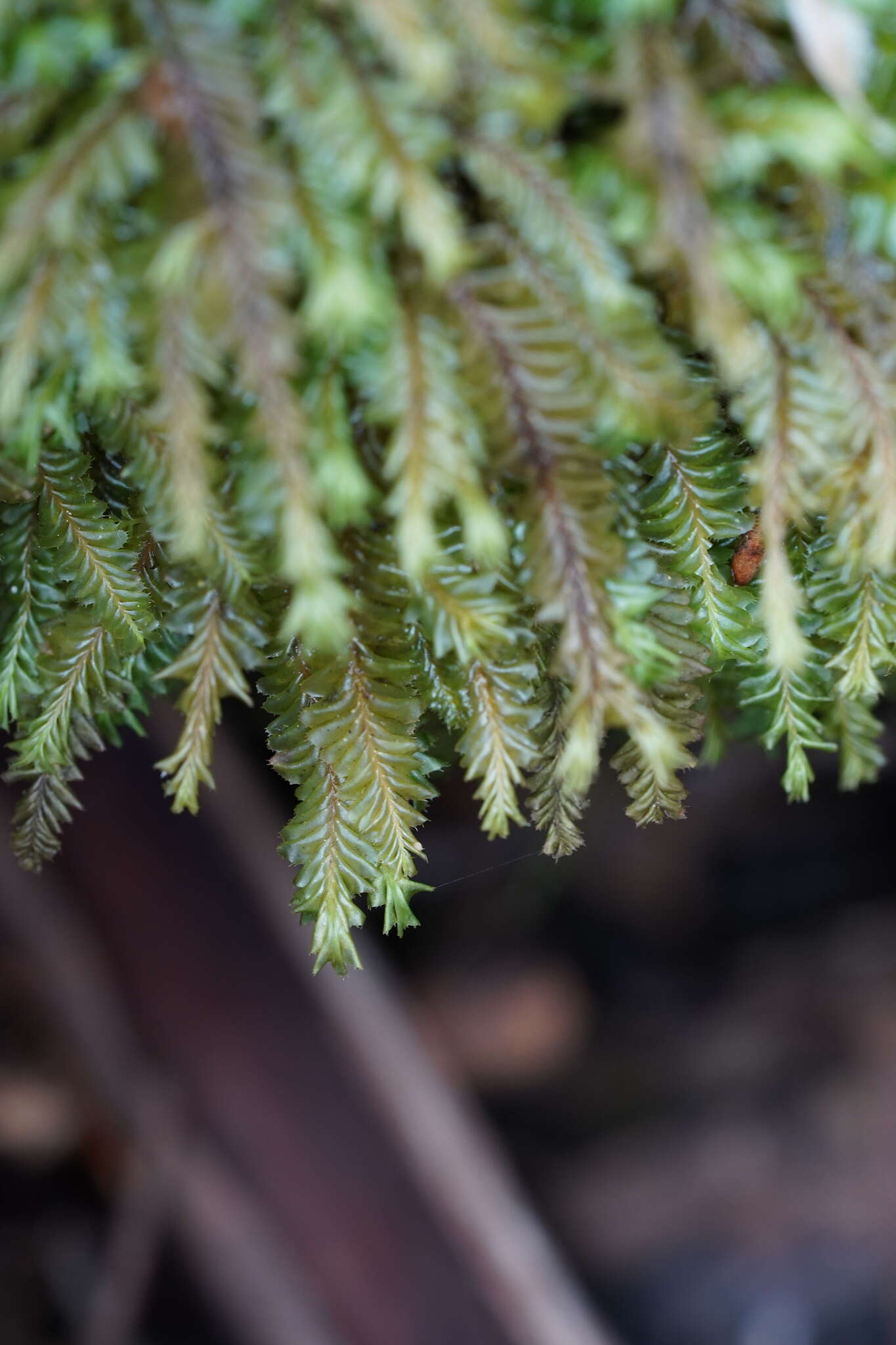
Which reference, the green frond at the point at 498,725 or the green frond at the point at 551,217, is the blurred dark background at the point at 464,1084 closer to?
the green frond at the point at 498,725

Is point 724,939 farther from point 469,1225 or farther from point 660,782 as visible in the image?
point 660,782

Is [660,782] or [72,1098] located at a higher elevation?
[660,782]

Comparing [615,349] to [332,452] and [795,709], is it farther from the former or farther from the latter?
[795,709]

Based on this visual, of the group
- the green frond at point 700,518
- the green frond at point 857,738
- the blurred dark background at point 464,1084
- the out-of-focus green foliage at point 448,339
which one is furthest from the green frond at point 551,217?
the blurred dark background at point 464,1084

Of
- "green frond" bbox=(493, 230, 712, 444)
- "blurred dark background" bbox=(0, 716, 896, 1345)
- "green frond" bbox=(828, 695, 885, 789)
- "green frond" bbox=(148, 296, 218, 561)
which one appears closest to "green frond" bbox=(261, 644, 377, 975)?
"green frond" bbox=(148, 296, 218, 561)

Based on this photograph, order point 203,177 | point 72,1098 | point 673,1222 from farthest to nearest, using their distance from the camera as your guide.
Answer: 1. point 673,1222
2. point 72,1098
3. point 203,177

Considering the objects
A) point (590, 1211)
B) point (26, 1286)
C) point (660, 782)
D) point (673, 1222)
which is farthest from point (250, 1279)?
point (660, 782)
